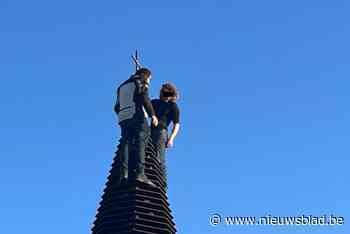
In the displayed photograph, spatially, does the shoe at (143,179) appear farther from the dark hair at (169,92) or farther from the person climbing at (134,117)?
the dark hair at (169,92)

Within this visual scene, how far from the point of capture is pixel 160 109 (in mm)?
56781

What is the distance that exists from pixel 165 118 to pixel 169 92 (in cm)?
234

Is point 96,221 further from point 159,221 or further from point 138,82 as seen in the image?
point 138,82

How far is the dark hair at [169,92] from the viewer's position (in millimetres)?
57438

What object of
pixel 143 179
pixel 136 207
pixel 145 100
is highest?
pixel 145 100

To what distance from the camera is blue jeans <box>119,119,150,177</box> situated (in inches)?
2151

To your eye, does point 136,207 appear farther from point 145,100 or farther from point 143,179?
Result: point 145,100

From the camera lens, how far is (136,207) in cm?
5672

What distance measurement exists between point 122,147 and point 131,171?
8.80 feet

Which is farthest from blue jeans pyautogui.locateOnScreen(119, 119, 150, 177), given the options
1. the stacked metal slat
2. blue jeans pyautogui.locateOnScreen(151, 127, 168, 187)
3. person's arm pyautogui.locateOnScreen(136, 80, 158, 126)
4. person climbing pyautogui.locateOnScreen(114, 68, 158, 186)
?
the stacked metal slat

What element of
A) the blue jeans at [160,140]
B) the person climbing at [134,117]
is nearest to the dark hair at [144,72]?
the person climbing at [134,117]

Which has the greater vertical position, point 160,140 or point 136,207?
point 160,140

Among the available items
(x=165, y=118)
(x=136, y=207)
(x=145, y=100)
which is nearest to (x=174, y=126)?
(x=165, y=118)

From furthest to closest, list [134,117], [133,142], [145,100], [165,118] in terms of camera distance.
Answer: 1. [165,118]
2. [133,142]
3. [134,117]
4. [145,100]
